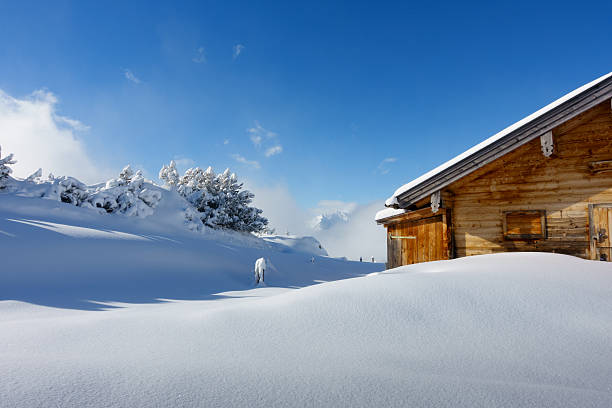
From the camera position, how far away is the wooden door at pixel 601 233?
7133 mm

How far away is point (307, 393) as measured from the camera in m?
2.05

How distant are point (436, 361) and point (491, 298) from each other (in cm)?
166

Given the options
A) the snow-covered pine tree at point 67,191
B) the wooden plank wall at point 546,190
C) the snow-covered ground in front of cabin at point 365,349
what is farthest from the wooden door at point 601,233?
the snow-covered pine tree at point 67,191

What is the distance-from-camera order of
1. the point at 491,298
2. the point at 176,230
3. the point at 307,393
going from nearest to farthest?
the point at 307,393, the point at 491,298, the point at 176,230

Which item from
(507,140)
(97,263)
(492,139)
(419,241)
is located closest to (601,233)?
(507,140)

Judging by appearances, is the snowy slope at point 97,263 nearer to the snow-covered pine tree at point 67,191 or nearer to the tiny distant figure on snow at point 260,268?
the tiny distant figure on snow at point 260,268

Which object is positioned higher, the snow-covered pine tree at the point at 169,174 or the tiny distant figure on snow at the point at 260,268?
the snow-covered pine tree at the point at 169,174

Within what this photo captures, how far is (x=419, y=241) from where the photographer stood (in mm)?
9672

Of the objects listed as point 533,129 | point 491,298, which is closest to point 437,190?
point 533,129

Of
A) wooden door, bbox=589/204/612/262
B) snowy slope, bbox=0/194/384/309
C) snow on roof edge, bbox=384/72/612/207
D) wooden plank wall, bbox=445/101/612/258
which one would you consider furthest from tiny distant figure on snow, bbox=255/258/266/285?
wooden door, bbox=589/204/612/262

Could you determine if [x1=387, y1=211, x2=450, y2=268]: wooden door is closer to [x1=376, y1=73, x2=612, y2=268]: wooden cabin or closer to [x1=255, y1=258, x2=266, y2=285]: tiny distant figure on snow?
[x1=376, y1=73, x2=612, y2=268]: wooden cabin

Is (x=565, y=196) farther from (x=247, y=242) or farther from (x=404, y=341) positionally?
(x=247, y=242)

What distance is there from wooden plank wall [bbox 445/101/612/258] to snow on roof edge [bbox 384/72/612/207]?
27.4 inches

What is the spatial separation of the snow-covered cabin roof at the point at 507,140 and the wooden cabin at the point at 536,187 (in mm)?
20
